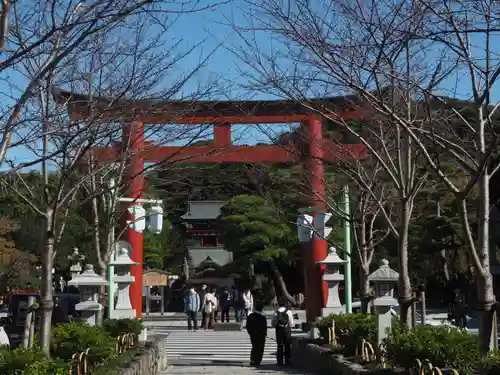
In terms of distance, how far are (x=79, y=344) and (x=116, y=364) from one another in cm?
57

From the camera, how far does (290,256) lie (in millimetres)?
38750

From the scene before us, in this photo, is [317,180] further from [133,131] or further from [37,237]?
[37,237]

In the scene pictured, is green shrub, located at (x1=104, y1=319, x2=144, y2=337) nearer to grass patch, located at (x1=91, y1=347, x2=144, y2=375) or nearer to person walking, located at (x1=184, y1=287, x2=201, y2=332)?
grass patch, located at (x1=91, y1=347, x2=144, y2=375)

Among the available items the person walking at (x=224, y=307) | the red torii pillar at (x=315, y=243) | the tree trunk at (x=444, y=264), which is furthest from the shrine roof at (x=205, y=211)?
the red torii pillar at (x=315, y=243)

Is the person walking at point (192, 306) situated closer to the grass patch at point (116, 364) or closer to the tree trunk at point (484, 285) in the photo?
the grass patch at point (116, 364)

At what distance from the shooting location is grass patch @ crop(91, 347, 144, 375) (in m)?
9.11

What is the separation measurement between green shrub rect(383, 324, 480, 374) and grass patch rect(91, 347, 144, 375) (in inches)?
132

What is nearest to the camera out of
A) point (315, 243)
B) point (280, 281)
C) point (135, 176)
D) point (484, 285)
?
point (484, 285)

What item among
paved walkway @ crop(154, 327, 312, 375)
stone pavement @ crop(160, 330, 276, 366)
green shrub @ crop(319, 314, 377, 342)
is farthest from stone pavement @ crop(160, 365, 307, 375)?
green shrub @ crop(319, 314, 377, 342)

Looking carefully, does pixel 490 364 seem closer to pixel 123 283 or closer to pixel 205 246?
pixel 123 283

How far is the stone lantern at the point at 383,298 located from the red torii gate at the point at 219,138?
256 centimetres

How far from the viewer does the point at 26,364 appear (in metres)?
7.57

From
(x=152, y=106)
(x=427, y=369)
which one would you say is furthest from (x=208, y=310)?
(x=427, y=369)

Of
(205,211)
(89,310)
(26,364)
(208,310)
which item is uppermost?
(205,211)
